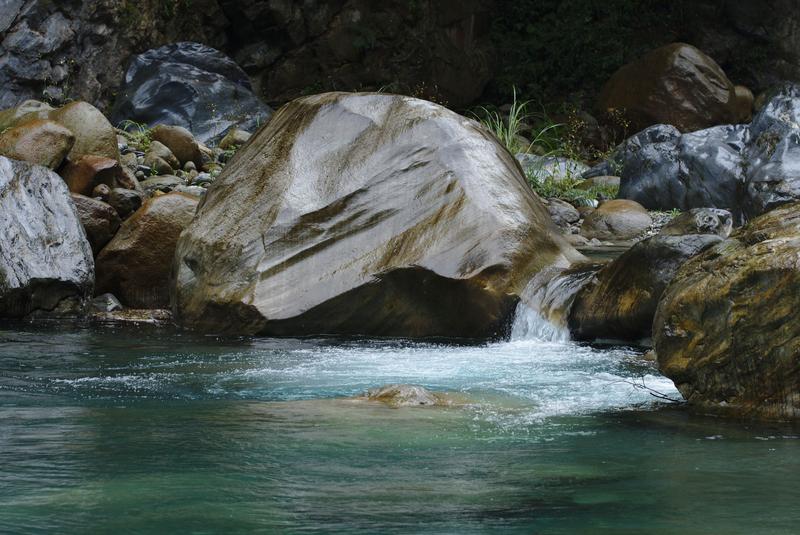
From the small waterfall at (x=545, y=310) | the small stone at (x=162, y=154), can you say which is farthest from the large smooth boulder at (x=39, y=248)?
the small waterfall at (x=545, y=310)

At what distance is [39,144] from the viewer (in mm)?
9430

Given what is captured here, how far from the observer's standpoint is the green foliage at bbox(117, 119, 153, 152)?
12.4 meters

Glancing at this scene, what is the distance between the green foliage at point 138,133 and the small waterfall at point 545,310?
644 centimetres

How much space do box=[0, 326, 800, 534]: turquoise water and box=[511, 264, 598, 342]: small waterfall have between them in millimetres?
925

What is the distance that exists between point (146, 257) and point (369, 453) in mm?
5086

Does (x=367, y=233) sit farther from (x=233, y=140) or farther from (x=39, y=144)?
(x=233, y=140)

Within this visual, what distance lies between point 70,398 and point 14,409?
34cm

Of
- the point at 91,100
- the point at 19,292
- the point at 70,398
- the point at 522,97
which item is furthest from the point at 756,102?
the point at 70,398

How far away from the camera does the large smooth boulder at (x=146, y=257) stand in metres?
8.50

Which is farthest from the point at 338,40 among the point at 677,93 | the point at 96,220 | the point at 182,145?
the point at 96,220

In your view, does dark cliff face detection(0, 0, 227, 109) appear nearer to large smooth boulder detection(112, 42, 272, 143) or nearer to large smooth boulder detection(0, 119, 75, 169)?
large smooth boulder detection(112, 42, 272, 143)

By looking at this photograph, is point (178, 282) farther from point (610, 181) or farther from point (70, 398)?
point (610, 181)

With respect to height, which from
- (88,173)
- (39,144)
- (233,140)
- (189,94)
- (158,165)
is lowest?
(88,173)

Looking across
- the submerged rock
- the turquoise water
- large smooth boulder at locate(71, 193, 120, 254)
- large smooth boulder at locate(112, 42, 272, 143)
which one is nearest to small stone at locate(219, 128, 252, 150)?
large smooth boulder at locate(112, 42, 272, 143)
